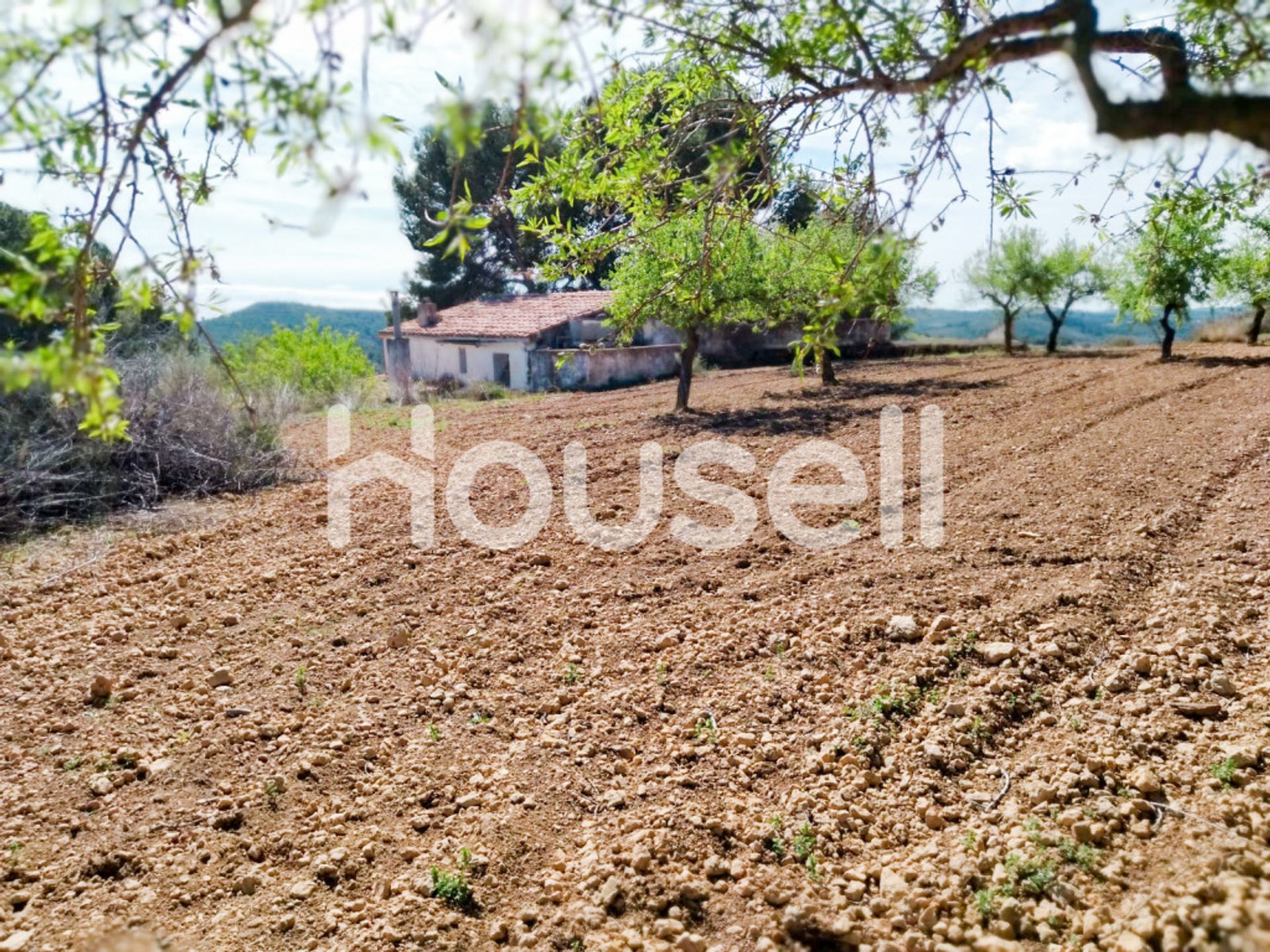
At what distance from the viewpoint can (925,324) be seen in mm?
32531

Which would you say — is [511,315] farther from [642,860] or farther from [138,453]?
[642,860]

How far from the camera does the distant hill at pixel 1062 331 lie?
27328mm

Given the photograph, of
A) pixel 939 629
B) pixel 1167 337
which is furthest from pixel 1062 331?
pixel 939 629

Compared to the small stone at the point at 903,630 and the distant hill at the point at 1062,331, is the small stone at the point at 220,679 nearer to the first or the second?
the small stone at the point at 903,630

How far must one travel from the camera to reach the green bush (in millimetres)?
17688

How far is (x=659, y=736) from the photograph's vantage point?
3.62m

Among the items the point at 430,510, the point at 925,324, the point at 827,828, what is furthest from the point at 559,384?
the point at 827,828

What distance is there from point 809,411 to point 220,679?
983 cm

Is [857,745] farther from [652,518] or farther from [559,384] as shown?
[559,384]

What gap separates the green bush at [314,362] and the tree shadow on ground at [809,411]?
8048 mm

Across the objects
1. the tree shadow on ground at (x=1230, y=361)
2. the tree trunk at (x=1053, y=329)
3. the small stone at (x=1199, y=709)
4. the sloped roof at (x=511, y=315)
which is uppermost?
the sloped roof at (x=511, y=315)

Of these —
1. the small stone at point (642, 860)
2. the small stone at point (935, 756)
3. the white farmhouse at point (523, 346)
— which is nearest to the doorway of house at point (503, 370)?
the white farmhouse at point (523, 346)

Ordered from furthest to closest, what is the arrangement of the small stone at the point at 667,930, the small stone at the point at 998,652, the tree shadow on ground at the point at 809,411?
the tree shadow on ground at the point at 809,411, the small stone at the point at 998,652, the small stone at the point at 667,930

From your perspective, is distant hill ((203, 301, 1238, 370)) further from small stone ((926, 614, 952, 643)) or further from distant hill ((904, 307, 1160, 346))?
small stone ((926, 614, 952, 643))
